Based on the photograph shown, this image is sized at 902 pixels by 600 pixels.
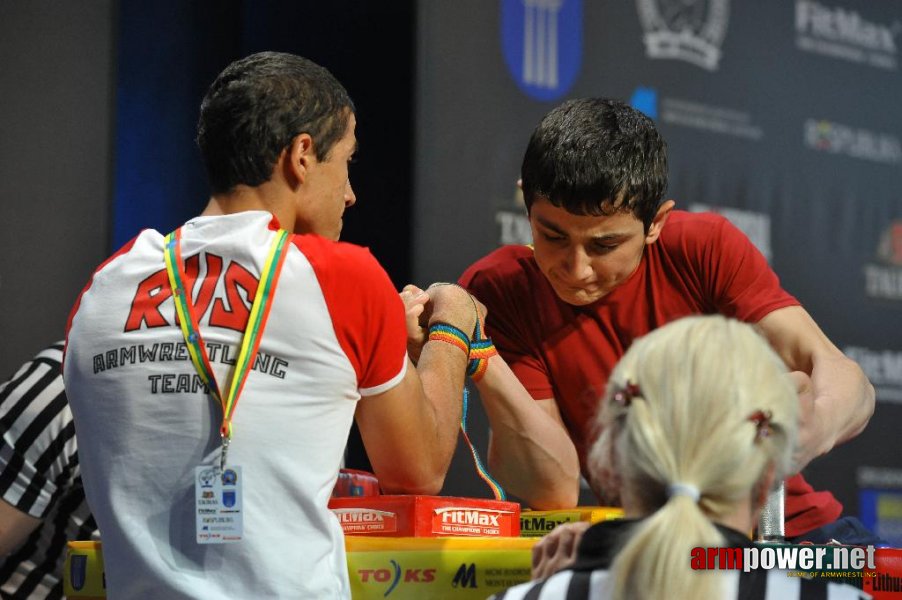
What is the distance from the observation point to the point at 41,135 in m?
3.20

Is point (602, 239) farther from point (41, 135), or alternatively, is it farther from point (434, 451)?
point (41, 135)

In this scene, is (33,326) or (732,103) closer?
(33,326)

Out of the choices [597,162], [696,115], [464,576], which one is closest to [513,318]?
[597,162]

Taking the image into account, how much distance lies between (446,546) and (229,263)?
19.0 inches

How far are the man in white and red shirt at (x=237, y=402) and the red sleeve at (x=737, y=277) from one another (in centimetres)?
83

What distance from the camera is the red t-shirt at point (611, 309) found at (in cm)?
227

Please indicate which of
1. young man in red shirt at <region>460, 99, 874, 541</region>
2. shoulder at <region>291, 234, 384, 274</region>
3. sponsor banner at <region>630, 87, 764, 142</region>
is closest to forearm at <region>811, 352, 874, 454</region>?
young man in red shirt at <region>460, 99, 874, 541</region>

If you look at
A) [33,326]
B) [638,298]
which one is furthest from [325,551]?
[33,326]

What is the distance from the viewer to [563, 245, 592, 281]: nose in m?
2.15

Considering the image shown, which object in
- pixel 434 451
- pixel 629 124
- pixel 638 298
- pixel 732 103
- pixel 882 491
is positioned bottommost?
pixel 882 491

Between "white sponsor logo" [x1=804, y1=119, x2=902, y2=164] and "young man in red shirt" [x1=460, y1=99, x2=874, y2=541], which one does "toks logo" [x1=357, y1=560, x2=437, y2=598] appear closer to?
"young man in red shirt" [x1=460, y1=99, x2=874, y2=541]

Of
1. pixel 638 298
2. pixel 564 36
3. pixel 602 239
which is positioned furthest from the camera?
pixel 564 36

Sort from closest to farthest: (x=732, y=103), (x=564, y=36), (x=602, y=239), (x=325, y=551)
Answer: (x=325, y=551)
(x=602, y=239)
(x=564, y=36)
(x=732, y=103)

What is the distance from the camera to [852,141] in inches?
179
